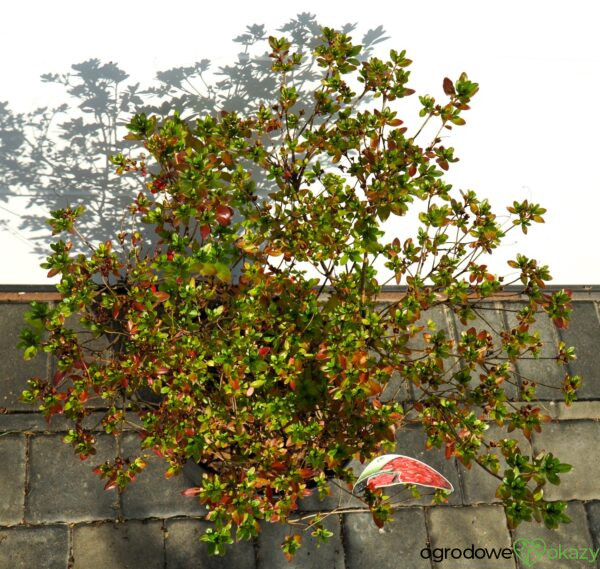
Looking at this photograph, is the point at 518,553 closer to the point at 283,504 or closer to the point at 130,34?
the point at 283,504

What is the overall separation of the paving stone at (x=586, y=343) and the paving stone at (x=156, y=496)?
2.63 meters

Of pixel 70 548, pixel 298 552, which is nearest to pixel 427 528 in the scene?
pixel 298 552

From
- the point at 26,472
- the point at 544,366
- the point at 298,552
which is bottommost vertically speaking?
the point at 298,552

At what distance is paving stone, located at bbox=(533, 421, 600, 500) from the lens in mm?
4520

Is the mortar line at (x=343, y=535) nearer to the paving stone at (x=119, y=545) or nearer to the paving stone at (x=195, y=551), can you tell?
the paving stone at (x=195, y=551)

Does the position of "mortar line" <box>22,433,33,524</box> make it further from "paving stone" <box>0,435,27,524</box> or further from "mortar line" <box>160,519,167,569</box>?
"mortar line" <box>160,519,167,569</box>

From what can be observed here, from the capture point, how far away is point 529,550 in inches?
172

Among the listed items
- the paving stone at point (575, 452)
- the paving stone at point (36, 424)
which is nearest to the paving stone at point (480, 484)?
the paving stone at point (575, 452)

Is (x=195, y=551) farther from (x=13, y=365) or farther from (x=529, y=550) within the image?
(x=529, y=550)

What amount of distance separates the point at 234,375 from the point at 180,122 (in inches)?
49.4

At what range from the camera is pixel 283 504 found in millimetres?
3105

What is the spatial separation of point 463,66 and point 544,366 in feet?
7.32

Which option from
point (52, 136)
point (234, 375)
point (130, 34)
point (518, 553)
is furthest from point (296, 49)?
point (518, 553)

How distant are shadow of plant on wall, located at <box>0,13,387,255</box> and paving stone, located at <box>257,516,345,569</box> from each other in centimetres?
214
